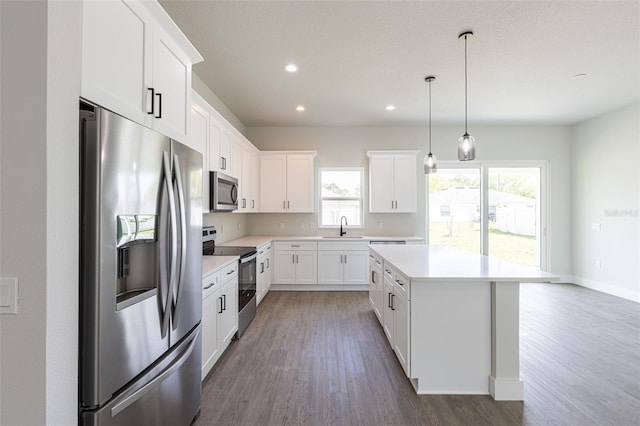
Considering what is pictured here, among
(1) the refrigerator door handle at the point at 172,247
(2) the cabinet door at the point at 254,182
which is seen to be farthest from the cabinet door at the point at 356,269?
(1) the refrigerator door handle at the point at 172,247

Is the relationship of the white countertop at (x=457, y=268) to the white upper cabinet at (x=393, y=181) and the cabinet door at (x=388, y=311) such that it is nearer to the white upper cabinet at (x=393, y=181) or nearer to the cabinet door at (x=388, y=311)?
the cabinet door at (x=388, y=311)

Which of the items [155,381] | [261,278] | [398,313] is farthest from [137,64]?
[261,278]

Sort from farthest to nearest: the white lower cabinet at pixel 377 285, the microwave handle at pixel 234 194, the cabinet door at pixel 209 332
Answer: the microwave handle at pixel 234 194 → the white lower cabinet at pixel 377 285 → the cabinet door at pixel 209 332

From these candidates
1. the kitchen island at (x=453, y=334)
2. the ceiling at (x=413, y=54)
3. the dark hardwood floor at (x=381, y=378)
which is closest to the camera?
the dark hardwood floor at (x=381, y=378)

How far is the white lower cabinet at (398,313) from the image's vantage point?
2168 millimetres

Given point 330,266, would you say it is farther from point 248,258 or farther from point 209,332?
point 209,332

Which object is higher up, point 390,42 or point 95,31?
point 390,42

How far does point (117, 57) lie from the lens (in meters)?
1.33

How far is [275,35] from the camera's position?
266cm

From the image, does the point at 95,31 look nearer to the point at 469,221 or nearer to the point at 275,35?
the point at 275,35

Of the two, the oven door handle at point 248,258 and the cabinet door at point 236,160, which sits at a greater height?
the cabinet door at point 236,160
